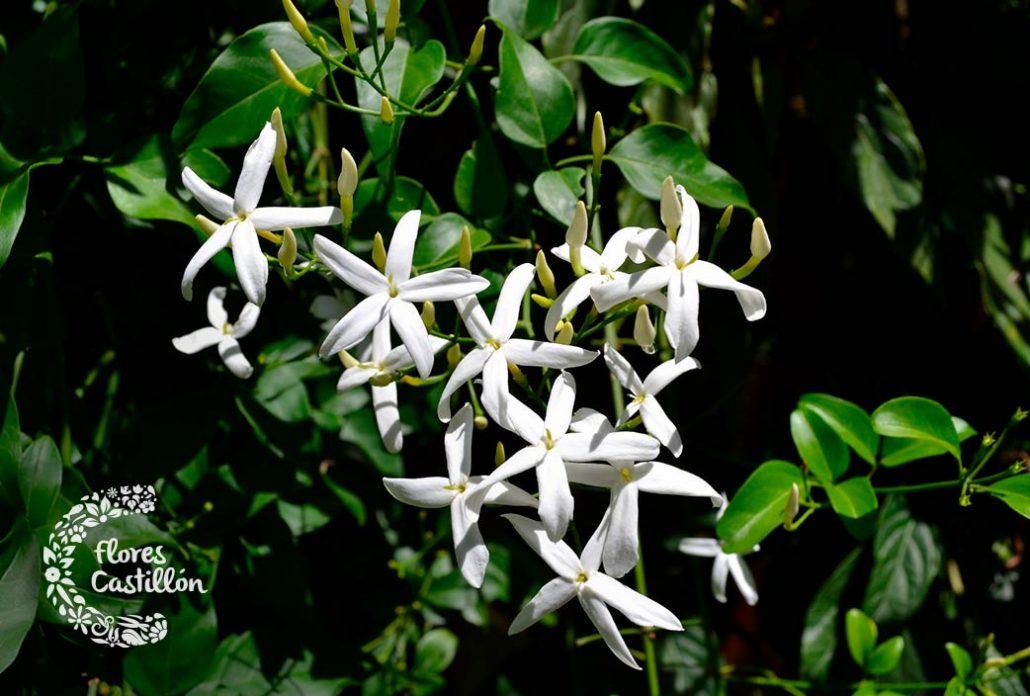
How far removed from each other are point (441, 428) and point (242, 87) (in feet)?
1.14

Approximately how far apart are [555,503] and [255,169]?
0.87ft

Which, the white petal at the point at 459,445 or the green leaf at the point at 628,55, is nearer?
the white petal at the point at 459,445

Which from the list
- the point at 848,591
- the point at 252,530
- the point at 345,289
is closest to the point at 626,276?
the point at 345,289

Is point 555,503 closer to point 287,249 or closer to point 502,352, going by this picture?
point 502,352

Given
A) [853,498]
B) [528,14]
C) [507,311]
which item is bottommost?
[853,498]

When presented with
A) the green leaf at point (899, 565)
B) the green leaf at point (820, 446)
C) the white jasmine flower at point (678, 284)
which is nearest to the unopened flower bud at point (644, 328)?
the white jasmine flower at point (678, 284)

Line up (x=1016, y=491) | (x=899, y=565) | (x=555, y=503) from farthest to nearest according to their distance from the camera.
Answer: (x=899, y=565) < (x=1016, y=491) < (x=555, y=503)

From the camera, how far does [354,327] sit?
48 cm

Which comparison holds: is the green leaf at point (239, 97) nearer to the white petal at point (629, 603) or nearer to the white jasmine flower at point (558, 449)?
the white jasmine flower at point (558, 449)

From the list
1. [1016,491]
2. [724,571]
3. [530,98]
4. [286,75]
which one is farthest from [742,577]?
[286,75]

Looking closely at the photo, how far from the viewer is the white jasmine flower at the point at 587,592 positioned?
0.51 meters

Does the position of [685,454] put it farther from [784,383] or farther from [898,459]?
[898,459]

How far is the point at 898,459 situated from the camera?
675 millimetres

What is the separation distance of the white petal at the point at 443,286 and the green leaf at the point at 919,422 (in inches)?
13.3
